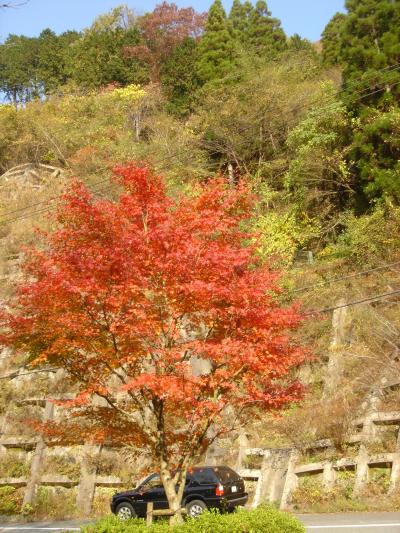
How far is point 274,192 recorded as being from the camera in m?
30.1

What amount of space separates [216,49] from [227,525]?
3880cm

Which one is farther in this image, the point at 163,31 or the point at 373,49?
the point at 163,31

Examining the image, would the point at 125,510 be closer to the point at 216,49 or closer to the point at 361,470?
the point at 361,470

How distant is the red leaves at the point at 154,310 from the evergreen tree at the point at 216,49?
31.9m

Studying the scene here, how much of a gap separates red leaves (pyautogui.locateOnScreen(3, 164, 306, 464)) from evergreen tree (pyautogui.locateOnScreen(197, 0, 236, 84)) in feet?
105

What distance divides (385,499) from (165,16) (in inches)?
1959

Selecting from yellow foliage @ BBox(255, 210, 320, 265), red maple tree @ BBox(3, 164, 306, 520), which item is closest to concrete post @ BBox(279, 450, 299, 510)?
red maple tree @ BBox(3, 164, 306, 520)

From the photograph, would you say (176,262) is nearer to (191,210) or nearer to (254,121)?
(191,210)

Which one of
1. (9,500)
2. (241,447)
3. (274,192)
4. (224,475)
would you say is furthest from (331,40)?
(9,500)

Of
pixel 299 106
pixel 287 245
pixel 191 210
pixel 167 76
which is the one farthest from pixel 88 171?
pixel 191 210

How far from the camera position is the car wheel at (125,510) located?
16.4 m

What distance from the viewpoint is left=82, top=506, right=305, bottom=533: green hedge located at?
9.55m

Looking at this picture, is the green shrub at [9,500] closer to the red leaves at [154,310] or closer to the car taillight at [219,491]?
the car taillight at [219,491]

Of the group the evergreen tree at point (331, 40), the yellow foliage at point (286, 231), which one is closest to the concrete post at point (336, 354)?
the yellow foliage at point (286, 231)
